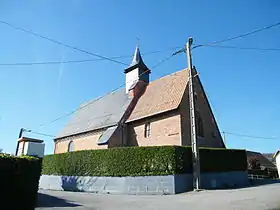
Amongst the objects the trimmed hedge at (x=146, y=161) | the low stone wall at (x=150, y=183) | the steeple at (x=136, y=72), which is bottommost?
the low stone wall at (x=150, y=183)

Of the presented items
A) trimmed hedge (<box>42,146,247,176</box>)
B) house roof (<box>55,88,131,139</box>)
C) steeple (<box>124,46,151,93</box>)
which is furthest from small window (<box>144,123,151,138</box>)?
steeple (<box>124,46,151,93</box>)

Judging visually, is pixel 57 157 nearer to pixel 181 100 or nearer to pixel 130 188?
pixel 130 188

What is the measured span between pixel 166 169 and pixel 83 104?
84.7ft

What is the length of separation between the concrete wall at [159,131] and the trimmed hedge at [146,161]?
11.4 ft

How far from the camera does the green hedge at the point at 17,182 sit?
6.63 m

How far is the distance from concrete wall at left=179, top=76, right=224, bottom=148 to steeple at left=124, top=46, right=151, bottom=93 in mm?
7905

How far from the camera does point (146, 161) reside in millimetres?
15062

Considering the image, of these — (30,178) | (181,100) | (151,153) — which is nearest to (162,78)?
(181,100)

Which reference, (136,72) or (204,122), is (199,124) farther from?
(136,72)

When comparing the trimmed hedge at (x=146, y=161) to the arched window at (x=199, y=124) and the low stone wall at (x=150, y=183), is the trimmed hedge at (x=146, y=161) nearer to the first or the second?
the low stone wall at (x=150, y=183)

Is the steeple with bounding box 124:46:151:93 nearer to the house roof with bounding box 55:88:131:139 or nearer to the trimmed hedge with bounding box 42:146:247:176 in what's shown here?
the house roof with bounding box 55:88:131:139

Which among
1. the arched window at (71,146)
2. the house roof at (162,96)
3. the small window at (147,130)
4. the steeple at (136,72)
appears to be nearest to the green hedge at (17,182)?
the house roof at (162,96)

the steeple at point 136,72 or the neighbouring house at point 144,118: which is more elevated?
the steeple at point 136,72

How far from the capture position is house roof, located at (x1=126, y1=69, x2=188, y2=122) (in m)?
20.5
